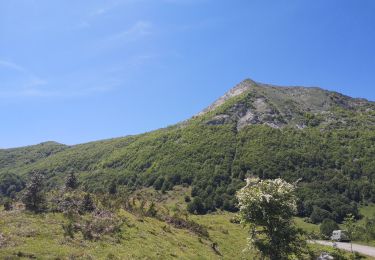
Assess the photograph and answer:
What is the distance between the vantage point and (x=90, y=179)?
172125 mm

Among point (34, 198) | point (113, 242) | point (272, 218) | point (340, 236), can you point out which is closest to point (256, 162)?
point (340, 236)

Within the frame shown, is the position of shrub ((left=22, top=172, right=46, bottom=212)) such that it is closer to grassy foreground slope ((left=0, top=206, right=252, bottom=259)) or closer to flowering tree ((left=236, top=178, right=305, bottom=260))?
grassy foreground slope ((left=0, top=206, right=252, bottom=259))

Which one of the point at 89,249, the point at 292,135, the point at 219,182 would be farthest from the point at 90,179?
the point at 89,249

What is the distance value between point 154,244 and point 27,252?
496 inches

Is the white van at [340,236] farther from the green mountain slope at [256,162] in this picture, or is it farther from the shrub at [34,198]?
the shrub at [34,198]

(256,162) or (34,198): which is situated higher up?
(256,162)

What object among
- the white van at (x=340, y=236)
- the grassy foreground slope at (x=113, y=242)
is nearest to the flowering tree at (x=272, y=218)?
the grassy foreground slope at (x=113, y=242)

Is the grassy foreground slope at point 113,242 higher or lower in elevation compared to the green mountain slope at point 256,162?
lower

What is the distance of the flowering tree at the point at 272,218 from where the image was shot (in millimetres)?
29734

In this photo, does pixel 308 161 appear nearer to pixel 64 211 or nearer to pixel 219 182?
pixel 219 182

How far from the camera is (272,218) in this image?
2998cm

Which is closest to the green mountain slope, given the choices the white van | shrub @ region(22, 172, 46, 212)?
the white van

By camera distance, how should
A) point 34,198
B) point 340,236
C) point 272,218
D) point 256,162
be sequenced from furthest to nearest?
point 256,162 → point 340,236 → point 34,198 → point 272,218

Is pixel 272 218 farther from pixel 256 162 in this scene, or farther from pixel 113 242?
pixel 256 162
